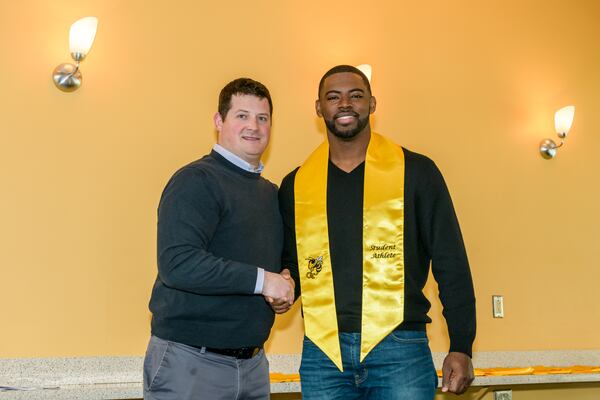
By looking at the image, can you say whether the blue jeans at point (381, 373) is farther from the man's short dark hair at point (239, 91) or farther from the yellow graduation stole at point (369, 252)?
the man's short dark hair at point (239, 91)

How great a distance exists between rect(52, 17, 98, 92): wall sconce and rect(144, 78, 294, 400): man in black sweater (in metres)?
1.54

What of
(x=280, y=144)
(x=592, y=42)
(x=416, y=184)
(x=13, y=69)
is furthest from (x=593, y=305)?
(x=13, y=69)

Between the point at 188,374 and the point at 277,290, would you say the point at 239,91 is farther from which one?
the point at 188,374

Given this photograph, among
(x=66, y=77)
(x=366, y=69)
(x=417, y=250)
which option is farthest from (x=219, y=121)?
(x=366, y=69)

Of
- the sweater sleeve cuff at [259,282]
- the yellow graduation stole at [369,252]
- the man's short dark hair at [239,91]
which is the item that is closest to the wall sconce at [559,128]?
the yellow graduation stole at [369,252]

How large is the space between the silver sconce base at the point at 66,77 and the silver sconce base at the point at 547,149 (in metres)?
3.08

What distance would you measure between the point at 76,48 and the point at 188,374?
2.14m

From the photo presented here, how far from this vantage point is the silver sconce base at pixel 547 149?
5.07 metres

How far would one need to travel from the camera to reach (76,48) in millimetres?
3861

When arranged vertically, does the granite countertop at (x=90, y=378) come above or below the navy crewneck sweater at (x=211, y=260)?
below

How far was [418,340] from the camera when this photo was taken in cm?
250

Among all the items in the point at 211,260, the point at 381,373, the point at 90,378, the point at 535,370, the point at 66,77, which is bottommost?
the point at 535,370

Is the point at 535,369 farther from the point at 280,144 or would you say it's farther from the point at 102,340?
the point at 102,340

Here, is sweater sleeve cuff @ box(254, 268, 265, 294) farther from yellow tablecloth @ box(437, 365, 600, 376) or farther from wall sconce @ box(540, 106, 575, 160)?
wall sconce @ box(540, 106, 575, 160)
